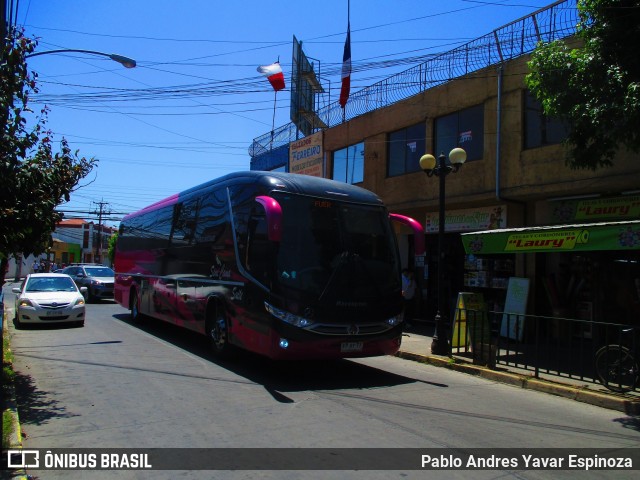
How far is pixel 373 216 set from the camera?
360 inches

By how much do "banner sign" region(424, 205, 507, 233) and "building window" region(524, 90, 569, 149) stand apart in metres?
2.04

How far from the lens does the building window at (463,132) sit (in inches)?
586

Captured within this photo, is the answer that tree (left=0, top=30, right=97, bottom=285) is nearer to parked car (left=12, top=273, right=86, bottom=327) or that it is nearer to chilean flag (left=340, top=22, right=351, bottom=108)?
parked car (left=12, top=273, right=86, bottom=327)

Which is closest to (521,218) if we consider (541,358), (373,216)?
(541,358)

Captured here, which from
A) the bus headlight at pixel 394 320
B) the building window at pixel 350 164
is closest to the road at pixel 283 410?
the bus headlight at pixel 394 320

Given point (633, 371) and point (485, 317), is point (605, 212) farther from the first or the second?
point (633, 371)

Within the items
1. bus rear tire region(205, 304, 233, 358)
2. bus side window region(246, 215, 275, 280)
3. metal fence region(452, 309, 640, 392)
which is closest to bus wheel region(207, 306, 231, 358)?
bus rear tire region(205, 304, 233, 358)

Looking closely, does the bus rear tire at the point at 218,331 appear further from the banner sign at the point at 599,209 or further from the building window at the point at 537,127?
the building window at the point at 537,127

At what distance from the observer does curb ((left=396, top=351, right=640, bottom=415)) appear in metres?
7.25

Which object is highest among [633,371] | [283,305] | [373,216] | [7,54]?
[7,54]

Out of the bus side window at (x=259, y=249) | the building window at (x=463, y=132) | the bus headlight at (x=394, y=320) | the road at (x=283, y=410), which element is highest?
the building window at (x=463, y=132)

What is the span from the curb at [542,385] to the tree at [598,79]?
12.5 ft

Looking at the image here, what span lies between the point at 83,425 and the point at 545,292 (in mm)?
11735

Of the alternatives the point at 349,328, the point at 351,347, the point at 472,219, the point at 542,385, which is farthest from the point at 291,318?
the point at 472,219
